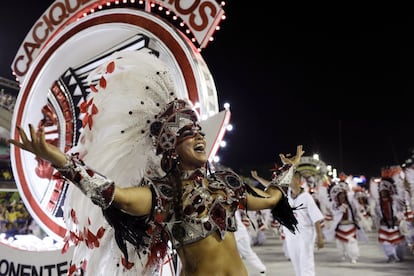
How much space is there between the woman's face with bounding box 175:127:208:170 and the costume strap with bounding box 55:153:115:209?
1.86 ft

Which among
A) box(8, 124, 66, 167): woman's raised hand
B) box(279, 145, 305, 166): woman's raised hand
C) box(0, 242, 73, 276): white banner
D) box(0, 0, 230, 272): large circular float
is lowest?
box(0, 242, 73, 276): white banner

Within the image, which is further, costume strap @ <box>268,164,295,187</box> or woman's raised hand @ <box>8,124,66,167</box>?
costume strap @ <box>268,164,295,187</box>

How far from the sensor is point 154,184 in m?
2.50

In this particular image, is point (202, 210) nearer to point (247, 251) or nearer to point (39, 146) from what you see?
point (39, 146)

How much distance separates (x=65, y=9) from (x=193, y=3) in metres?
1.67

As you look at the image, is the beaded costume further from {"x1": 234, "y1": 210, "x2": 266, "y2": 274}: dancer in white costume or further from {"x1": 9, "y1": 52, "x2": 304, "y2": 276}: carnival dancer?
{"x1": 234, "y1": 210, "x2": 266, "y2": 274}: dancer in white costume

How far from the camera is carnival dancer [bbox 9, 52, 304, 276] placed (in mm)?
2436

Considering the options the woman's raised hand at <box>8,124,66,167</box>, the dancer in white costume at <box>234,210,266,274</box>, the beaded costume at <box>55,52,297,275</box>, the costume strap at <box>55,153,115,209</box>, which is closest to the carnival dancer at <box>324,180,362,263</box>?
the dancer in white costume at <box>234,210,266,274</box>

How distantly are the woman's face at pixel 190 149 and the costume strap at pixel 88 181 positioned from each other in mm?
566

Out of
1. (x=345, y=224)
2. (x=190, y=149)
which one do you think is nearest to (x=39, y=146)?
(x=190, y=149)

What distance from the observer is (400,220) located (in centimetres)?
966

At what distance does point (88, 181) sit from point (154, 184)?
1.69 ft

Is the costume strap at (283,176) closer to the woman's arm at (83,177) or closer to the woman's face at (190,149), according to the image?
the woman's face at (190,149)

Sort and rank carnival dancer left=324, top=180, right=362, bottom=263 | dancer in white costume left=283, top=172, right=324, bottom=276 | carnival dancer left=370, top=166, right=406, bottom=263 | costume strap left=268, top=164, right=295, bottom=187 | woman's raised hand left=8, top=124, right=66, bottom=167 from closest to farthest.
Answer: woman's raised hand left=8, top=124, right=66, bottom=167, costume strap left=268, top=164, right=295, bottom=187, dancer in white costume left=283, top=172, right=324, bottom=276, carnival dancer left=370, top=166, right=406, bottom=263, carnival dancer left=324, top=180, right=362, bottom=263
